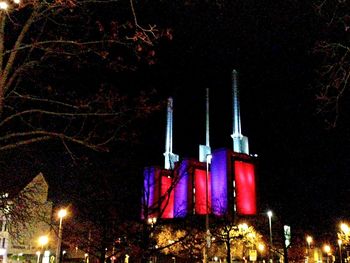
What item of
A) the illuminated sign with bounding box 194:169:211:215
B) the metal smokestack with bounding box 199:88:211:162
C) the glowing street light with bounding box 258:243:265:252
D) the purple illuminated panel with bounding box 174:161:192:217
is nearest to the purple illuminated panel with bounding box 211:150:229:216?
A: the illuminated sign with bounding box 194:169:211:215

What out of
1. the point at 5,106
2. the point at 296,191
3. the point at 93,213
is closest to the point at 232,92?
the point at 296,191

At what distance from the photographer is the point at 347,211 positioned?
7331cm

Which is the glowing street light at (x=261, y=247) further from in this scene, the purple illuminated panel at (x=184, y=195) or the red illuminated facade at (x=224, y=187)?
the purple illuminated panel at (x=184, y=195)

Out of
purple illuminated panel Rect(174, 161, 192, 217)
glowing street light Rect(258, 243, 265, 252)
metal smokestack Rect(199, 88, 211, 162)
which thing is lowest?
glowing street light Rect(258, 243, 265, 252)

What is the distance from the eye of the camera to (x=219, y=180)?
75.8m

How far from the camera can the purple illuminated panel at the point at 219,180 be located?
72.4 m

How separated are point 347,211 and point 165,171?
4202 centimetres

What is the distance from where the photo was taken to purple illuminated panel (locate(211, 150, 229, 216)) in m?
72.4

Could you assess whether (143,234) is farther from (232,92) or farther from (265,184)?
(232,92)

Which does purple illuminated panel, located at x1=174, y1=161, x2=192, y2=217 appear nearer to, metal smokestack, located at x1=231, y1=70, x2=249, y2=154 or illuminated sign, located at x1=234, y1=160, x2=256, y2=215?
illuminated sign, located at x1=234, y1=160, x2=256, y2=215

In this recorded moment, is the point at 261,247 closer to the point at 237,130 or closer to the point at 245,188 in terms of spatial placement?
the point at 245,188

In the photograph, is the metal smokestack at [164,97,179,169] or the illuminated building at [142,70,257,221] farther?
the metal smokestack at [164,97,179,169]

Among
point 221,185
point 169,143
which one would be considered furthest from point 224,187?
point 169,143

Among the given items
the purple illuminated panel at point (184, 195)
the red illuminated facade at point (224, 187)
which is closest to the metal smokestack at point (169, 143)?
the purple illuminated panel at point (184, 195)
